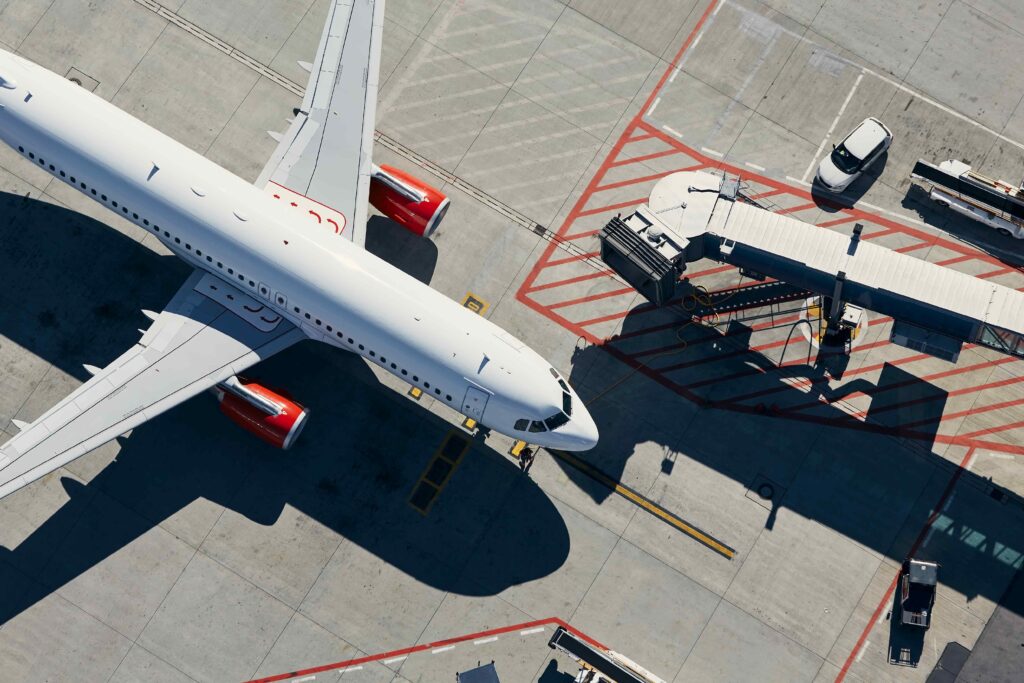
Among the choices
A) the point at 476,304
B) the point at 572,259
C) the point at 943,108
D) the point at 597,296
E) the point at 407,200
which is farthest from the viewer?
the point at 943,108


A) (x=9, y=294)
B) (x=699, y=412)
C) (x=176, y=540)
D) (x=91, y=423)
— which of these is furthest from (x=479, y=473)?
(x=9, y=294)

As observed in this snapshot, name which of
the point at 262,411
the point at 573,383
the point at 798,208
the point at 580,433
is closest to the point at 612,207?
the point at 573,383

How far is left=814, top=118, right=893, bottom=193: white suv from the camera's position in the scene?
151 ft

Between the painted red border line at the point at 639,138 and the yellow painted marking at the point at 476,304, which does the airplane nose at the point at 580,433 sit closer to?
the yellow painted marking at the point at 476,304

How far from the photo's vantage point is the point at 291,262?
1574 inches

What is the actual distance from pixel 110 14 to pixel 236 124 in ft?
27.9

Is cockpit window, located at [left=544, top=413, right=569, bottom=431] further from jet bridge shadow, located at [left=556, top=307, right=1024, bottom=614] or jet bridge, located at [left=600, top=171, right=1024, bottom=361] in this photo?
jet bridge, located at [left=600, top=171, right=1024, bottom=361]

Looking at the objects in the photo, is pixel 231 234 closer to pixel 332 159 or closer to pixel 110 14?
pixel 332 159

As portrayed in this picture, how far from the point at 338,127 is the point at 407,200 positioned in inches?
179

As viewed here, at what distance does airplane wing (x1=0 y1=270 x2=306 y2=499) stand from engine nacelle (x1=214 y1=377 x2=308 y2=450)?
931 millimetres

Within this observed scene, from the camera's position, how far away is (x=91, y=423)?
134 feet

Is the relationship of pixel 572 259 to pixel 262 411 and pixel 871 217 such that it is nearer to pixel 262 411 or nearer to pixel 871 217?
pixel 871 217

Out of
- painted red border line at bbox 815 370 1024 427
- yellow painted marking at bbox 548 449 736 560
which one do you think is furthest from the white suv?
yellow painted marking at bbox 548 449 736 560

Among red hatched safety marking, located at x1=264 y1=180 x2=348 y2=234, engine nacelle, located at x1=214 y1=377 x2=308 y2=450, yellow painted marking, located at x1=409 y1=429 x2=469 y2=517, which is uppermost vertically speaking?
red hatched safety marking, located at x1=264 y1=180 x2=348 y2=234
